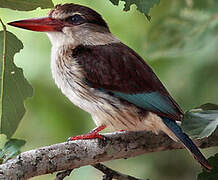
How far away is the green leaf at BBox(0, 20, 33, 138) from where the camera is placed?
2.54m

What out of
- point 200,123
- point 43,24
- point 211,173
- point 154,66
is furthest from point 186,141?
point 154,66

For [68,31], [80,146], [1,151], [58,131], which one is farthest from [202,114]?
[58,131]

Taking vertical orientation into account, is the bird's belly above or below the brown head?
below

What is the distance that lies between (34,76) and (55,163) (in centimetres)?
173

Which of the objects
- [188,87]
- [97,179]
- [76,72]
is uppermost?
[76,72]

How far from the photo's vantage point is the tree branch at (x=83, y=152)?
2377 millimetres

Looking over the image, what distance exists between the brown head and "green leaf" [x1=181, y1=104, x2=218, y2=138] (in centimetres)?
126

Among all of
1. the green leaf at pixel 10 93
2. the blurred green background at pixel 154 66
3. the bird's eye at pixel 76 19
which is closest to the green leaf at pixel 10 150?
the green leaf at pixel 10 93

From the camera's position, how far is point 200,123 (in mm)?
2229

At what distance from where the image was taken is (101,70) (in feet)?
10.4

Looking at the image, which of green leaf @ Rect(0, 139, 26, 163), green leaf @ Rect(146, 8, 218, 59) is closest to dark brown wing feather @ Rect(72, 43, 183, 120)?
green leaf @ Rect(146, 8, 218, 59)

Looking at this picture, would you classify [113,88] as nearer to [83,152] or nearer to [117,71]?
[117,71]

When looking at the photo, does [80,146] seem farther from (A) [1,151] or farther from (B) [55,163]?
(A) [1,151]

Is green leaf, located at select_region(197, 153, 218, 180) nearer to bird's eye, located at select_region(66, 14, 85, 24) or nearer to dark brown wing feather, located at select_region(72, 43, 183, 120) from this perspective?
dark brown wing feather, located at select_region(72, 43, 183, 120)
